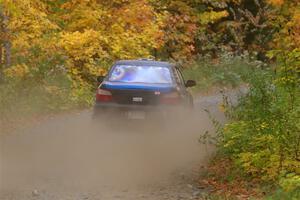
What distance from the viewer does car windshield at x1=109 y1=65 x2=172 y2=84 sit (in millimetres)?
12648

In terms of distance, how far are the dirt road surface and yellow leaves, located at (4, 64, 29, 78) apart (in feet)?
12.1

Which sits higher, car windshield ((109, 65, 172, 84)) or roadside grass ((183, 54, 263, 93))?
car windshield ((109, 65, 172, 84))

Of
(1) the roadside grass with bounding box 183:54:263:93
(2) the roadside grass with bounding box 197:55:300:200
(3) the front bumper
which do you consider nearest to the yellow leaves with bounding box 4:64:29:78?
(3) the front bumper

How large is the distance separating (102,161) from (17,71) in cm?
923

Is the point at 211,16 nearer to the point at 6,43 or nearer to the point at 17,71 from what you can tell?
the point at 6,43

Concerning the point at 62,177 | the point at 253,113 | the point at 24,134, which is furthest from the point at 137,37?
the point at 62,177

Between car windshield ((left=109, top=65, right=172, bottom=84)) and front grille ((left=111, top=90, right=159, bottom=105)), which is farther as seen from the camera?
car windshield ((left=109, top=65, right=172, bottom=84))

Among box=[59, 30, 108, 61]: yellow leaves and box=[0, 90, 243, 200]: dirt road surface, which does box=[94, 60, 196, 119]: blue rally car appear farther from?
box=[59, 30, 108, 61]: yellow leaves

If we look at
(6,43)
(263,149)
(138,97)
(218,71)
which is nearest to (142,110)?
(138,97)

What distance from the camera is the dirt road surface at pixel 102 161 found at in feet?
26.8

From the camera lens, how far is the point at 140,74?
1293cm

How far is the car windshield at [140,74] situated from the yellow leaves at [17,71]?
6.05 meters

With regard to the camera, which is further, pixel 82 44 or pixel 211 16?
pixel 211 16

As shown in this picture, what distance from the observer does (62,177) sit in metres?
8.92
